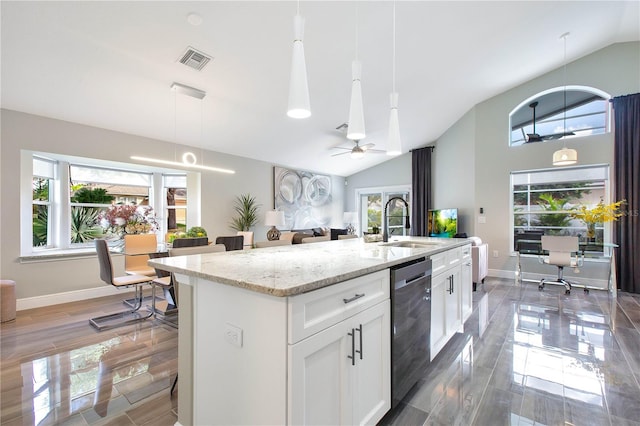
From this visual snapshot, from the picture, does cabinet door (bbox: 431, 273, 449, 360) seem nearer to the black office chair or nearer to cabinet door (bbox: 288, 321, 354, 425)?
cabinet door (bbox: 288, 321, 354, 425)

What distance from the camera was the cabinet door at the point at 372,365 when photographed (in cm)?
130

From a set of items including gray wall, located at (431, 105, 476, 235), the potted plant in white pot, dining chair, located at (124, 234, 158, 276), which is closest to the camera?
dining chair, located at (124, 234, 158, 276)

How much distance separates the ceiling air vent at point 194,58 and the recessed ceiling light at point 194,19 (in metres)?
0.32

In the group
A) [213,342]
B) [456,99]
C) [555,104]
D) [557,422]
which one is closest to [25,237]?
[213,342]

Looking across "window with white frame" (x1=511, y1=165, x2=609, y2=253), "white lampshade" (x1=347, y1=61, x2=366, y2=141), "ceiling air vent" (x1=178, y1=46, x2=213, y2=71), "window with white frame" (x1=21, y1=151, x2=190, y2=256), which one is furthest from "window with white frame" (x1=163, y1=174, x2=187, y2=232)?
"window with white frame" (x1=511, y1=165, x2=609, y2=253)

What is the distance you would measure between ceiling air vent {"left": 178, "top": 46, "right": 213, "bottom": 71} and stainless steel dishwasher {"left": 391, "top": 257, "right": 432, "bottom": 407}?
295 centimetres

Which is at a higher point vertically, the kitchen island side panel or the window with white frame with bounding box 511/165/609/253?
the window with white frame with bounding box 511/165/609/253

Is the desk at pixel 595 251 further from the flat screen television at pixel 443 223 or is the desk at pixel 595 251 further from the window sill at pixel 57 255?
the window sill at pixel 57 255

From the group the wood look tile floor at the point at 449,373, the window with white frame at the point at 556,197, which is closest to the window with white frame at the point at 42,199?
the wood look tile floor at the point at 449,373

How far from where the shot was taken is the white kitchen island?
101 centimetres

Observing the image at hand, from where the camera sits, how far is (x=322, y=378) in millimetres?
1133

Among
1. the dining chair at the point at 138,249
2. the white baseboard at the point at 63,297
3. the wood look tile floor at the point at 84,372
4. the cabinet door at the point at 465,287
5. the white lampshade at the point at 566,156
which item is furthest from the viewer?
the white lampshade at the point at 566,156

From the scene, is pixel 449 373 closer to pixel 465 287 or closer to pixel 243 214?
pixel 465 287

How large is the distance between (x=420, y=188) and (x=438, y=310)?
5770 mm
